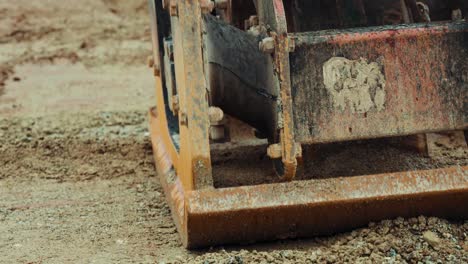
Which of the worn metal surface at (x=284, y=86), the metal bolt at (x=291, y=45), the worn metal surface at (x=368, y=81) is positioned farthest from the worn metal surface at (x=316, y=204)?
the metal bolt at (x=291, y=45)

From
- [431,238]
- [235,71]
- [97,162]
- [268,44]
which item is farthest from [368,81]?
[97,162]

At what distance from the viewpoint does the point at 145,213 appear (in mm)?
4602

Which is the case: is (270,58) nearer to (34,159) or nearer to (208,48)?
(208,48)

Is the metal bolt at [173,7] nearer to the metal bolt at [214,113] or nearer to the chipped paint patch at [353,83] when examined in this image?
the metal bolt at [214,113]

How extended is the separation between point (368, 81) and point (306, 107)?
267 mm

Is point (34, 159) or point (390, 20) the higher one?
point (390, 20)

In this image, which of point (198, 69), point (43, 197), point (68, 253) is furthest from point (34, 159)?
point (198, 69)

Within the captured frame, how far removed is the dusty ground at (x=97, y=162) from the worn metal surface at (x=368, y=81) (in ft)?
1.39

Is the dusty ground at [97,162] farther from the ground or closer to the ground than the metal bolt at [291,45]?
closer to the ground

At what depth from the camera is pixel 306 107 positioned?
3.91 m

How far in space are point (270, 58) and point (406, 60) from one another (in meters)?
0.55

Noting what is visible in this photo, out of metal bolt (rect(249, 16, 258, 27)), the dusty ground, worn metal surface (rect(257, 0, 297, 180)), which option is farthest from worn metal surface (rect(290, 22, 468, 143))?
the dusty ground

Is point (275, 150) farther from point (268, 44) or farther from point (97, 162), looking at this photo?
point (97, 162)

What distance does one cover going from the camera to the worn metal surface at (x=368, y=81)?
12.8 feet
